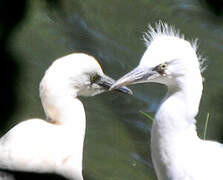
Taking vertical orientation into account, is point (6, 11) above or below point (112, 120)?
above

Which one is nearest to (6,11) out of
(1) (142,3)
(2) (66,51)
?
(2) (66,51)

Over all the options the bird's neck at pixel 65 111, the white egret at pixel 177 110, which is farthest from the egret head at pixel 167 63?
the bird's neck at pixel 65 111

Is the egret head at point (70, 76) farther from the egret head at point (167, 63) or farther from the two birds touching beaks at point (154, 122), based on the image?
the egret head at point (167, 63)

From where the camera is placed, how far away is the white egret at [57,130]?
449 cm

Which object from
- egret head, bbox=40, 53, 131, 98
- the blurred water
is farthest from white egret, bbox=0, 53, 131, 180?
the blurred water

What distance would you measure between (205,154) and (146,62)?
2.43ft

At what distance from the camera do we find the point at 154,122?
4574 mm

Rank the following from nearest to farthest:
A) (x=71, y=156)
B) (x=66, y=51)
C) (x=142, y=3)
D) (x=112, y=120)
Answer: (x=71, y=156)
(x=112, y=120)
(x=66, y=51)
(x=142, y=3)

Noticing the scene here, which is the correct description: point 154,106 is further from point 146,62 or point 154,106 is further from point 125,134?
point 146,62

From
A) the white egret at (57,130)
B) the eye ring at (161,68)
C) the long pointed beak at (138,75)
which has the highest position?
the eye ring at (161,68)

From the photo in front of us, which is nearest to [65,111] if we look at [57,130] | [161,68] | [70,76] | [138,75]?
[57,130]

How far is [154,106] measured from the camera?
609cm

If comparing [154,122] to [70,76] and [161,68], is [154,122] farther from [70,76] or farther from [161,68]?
[70,76]

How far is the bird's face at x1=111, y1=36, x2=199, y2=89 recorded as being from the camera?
4309mm
